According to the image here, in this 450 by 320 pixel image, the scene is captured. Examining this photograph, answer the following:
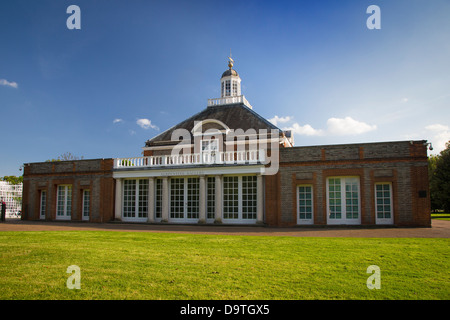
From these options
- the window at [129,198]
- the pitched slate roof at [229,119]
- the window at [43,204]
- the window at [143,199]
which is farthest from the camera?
the pitched slate roof at [229,119]

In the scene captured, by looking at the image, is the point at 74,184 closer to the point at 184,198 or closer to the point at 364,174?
the point at 184,198

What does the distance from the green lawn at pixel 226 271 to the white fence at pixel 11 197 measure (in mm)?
24702

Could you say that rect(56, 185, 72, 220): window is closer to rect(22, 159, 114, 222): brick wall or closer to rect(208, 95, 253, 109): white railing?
rect(22, 159, 114, 222): brick wall

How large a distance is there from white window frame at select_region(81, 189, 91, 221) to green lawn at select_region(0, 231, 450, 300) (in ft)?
47.1

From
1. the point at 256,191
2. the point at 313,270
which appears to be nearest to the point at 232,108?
the point at 256,191

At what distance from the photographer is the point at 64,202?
24.7m

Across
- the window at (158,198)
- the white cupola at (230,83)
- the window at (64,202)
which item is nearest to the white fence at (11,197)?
the window at (64,202)

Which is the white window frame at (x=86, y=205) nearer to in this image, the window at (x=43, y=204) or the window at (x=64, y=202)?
the window at (x=64, y=202)

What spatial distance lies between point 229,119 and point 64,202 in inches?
587

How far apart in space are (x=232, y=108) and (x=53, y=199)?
16735mm

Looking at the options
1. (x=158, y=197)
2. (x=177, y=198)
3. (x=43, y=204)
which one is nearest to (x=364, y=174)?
(x=177, y=198)

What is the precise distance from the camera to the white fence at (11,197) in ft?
98.3
